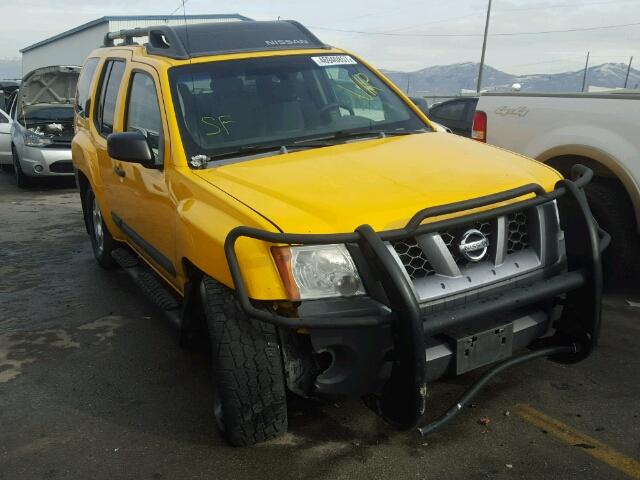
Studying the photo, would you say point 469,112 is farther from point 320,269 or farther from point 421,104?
point 320,269

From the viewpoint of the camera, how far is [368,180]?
300 centimetres

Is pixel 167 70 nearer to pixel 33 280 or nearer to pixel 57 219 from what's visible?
pixel 33 280

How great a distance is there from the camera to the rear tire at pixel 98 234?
227 inches

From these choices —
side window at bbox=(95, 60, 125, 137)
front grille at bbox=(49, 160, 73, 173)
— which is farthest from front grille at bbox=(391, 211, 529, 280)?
Result: front grille at bbox=(49, 160, 73, 173)

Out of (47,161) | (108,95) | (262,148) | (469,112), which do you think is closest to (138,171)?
(262,148)

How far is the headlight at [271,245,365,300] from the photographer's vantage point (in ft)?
8.57

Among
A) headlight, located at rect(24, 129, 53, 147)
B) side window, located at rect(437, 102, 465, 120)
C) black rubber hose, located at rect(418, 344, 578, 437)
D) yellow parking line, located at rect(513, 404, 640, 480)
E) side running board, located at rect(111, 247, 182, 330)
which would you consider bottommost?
headlight, located at rect(24, 129, 53, 147)

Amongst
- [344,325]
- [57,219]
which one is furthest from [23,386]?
[57,219]

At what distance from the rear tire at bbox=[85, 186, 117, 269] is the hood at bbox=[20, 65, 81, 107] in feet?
23.0

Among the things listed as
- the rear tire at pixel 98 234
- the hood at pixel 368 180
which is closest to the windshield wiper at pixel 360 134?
the hood at pixel 368 180

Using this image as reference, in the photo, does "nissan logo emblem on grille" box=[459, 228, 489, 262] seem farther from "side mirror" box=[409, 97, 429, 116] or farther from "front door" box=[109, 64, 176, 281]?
"side mirror" box=[409, 97, 429, 116]

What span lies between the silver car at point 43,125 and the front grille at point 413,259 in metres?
9.53

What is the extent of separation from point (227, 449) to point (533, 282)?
5.13 feet

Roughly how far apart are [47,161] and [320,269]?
375 inches
